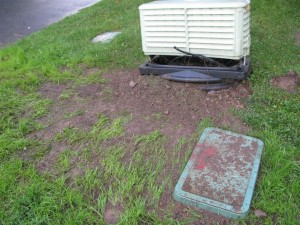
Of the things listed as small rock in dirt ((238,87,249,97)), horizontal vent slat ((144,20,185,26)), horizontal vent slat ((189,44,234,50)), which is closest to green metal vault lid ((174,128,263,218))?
small rock in dirt ((238,87,249,97))

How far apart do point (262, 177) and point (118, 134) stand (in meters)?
1.30

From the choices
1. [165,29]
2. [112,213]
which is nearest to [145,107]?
[165,29]

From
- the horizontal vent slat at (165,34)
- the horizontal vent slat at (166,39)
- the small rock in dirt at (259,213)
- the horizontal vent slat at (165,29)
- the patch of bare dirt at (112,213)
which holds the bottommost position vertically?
the small rock in dirt at (259,213)

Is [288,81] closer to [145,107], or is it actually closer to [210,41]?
[210,41]

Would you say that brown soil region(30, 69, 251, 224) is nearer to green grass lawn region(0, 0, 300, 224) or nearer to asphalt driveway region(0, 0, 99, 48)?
green grass lawn region(0, 0, 300, 224)

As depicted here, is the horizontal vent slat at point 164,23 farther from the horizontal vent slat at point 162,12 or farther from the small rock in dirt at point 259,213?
the small rock in dirt at point 259,213

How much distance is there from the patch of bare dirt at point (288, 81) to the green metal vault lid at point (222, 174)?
111 centimetres

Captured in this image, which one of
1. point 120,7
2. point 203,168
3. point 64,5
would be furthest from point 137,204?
point 64,5

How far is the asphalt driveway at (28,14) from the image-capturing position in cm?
695

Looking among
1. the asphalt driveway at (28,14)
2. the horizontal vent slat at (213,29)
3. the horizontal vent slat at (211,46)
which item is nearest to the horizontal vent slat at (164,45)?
the horizontal vent slat at (211,46)

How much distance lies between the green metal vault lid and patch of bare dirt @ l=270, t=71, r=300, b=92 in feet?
3.65

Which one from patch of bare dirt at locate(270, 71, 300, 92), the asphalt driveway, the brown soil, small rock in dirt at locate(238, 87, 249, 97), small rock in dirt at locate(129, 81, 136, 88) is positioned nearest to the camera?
the brown soil

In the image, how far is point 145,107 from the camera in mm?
3160

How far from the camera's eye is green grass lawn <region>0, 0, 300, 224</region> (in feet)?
Answer: 6.94
